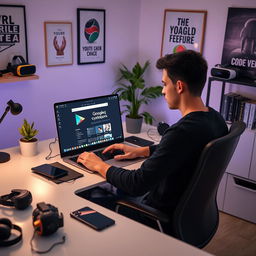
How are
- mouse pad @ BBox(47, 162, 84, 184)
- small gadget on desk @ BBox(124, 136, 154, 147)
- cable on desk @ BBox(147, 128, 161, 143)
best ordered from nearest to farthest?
mouse pad @ BBox(47, 162, 84, 184), small gadget on desk @ BBox(124, 136, 154, 147), cable on desk @ BBox(147, 128, 161, 143)

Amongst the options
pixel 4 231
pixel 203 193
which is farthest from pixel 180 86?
pixel 4 231

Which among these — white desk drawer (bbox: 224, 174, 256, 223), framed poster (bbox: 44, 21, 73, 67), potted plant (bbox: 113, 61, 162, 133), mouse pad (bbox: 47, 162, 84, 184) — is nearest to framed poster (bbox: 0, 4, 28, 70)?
framed poster (bbox: 44, 21, 73, 67)

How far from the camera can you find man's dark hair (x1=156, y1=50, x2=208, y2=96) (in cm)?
192

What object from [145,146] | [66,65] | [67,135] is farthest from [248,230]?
[66,65]

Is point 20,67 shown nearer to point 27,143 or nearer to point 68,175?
point 27,143

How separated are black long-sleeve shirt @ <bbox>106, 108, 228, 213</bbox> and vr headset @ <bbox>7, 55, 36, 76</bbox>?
1753 millimetres

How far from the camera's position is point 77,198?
6.31 feet

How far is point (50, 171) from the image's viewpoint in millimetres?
2170

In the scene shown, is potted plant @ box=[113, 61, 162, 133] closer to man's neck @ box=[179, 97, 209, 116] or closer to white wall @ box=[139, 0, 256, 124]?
white wall @ box=[139, 0, 256, 124]

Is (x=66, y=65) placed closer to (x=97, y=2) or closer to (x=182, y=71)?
(x=97, y=2)

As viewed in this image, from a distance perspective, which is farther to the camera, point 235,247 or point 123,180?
point 235,247

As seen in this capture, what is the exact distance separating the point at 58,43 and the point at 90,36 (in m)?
0.41

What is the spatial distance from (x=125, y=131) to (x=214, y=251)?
3.83 feet

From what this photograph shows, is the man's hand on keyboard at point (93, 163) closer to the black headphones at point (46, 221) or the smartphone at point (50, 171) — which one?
the smartphone at point (50, 171)
